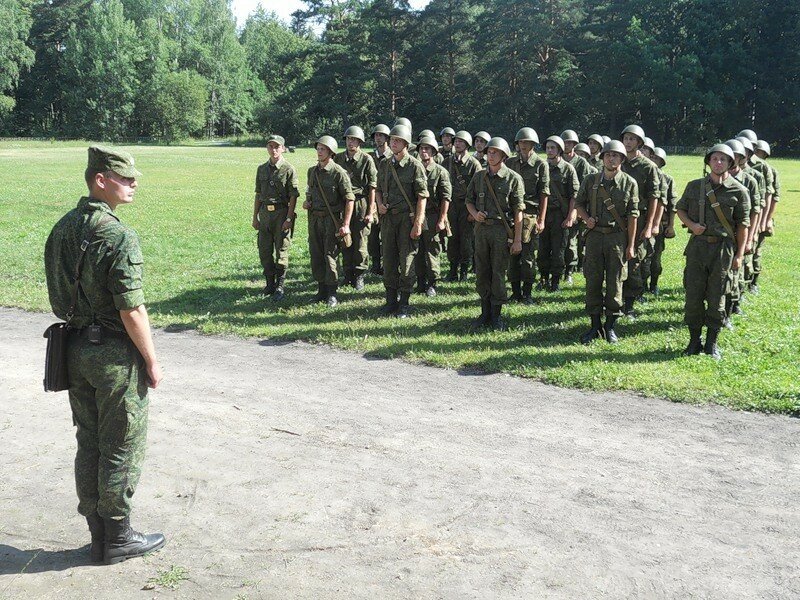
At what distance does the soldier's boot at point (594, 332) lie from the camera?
981 centimetres

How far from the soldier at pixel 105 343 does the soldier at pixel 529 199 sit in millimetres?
7667

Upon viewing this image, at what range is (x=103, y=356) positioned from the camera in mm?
4492

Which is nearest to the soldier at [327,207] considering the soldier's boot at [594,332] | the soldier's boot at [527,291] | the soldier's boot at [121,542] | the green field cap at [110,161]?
the soldier's boot at [527,291]

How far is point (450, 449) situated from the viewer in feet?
21.0

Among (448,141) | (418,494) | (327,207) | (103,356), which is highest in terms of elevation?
(448,141)

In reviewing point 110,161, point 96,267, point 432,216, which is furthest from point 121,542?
point 432,216

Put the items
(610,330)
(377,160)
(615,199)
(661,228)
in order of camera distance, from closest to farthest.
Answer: (615,199), (610,330), (661,228), (377,160)

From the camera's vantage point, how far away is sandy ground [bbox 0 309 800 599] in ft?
14.7

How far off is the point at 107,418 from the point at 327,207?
715 cm

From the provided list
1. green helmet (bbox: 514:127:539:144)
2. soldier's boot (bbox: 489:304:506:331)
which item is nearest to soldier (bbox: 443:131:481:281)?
green helmet (bbox: 514:127:539:144)

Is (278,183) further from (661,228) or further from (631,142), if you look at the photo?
(661,228)

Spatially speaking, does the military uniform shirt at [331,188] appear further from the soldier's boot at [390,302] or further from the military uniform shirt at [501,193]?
the military uniform shirt at [501,193]

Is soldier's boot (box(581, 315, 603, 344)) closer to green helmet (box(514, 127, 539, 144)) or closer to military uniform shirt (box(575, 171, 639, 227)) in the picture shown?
military uniform shirt (box(575, 171, 639, 227))

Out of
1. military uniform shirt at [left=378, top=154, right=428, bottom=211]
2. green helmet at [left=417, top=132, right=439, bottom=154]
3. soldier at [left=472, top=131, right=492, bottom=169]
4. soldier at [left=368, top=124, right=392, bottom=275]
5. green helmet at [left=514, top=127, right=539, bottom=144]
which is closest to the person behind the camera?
military uniform shirt at [left=378, top=154, right=428, bottom=211]
